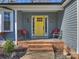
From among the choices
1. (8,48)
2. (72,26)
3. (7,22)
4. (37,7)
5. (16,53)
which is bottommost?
(16,53)

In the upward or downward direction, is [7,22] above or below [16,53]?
above

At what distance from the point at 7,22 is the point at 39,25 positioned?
187 inches

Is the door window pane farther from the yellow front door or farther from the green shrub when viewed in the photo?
the green shrub

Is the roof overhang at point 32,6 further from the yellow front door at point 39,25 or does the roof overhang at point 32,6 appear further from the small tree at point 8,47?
the small tree at point 8,47

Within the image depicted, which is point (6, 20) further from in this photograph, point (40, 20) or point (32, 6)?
→ point (40, 20)

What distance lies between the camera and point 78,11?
12.1 metres

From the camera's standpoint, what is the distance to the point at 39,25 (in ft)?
81.4

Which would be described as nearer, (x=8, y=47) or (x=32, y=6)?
(x=8, y=47)

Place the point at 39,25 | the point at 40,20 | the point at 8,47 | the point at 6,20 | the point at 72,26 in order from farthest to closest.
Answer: the point at 39,25
the point at 40,20
the point at 6,20
the point at 8,47
the point at 72,26

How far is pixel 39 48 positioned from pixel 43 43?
1.31 metres

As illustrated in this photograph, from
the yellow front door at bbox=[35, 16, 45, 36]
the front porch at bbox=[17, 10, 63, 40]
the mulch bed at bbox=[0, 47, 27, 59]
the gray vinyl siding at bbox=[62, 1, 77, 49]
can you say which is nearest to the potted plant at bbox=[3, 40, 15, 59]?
the mulch bed at bbox=[0, 47, 27, 59]

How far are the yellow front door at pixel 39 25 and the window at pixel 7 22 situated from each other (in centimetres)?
400

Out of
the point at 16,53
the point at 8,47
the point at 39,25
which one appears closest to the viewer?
the point at 8,47

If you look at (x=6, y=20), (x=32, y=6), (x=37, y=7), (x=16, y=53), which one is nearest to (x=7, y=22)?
(x=6, y=20)
